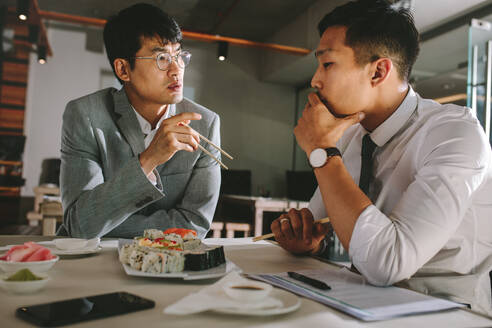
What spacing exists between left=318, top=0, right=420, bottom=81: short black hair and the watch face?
319 mm

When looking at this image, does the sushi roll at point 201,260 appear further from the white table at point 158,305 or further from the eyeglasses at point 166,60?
the eyeglasses at point 166,60

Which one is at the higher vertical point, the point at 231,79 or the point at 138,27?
the point at 231,79

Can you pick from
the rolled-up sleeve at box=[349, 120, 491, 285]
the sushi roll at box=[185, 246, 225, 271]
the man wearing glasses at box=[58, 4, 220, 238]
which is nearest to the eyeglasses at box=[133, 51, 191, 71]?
the man wearing glasses at box=[58, 4, 220, 238]

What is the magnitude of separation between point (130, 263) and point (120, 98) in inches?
41.8

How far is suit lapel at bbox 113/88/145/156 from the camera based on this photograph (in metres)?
1.72

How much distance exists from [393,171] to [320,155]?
273 millimetres

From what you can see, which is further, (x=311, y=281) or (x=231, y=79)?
(x=231, y=79)

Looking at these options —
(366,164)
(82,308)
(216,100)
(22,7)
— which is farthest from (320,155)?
(216,100)

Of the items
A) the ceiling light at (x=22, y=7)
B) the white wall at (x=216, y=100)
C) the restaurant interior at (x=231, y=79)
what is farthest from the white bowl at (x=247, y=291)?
the white wall at (x=216, y=100)

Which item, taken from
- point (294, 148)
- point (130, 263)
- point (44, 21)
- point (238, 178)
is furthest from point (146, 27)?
point (294, 148)

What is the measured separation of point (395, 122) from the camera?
4.17ft

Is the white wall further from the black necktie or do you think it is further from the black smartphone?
the black smartphone

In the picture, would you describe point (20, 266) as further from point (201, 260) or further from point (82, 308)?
point (201, 260)

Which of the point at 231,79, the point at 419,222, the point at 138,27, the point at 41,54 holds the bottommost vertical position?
the point at 419,222
